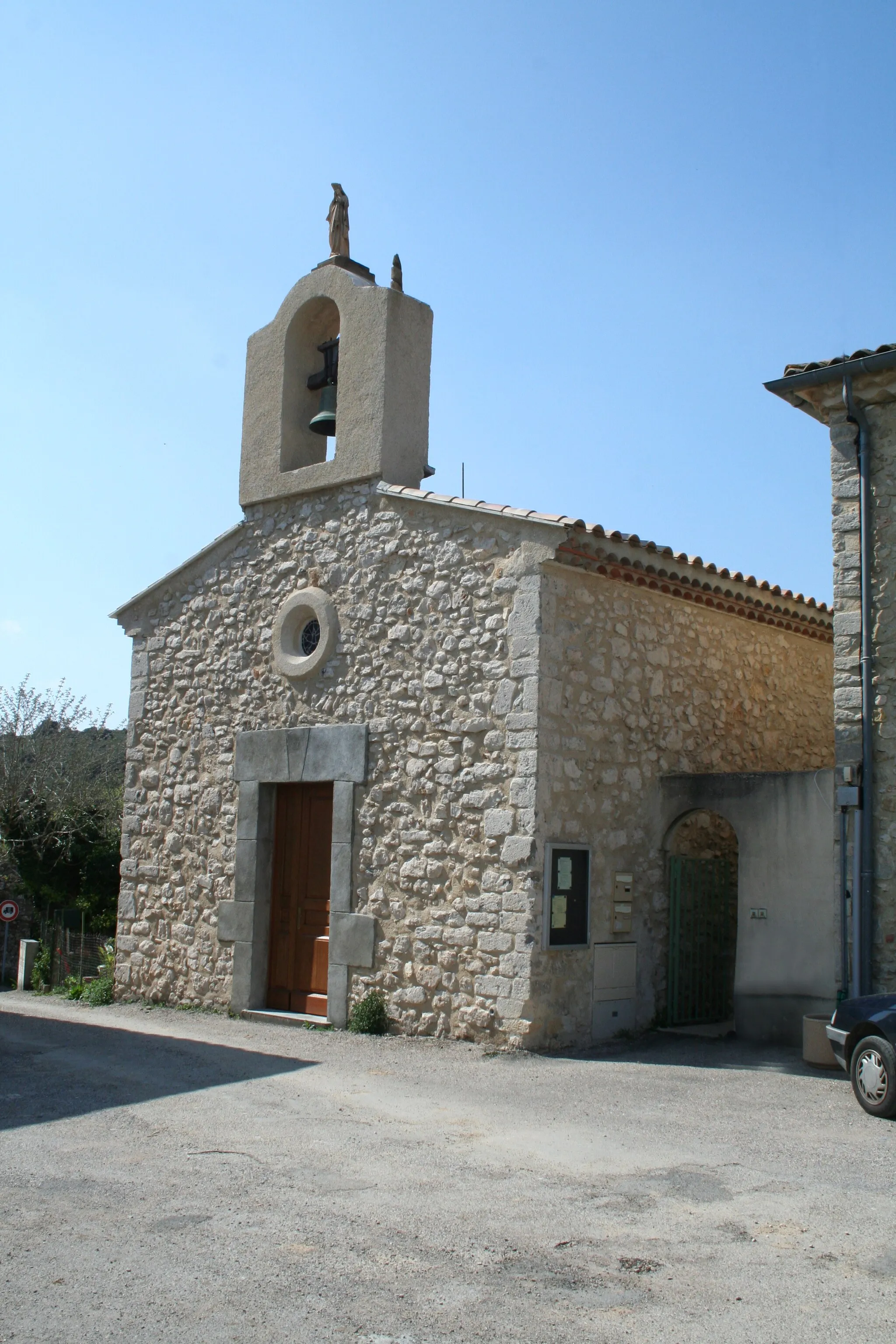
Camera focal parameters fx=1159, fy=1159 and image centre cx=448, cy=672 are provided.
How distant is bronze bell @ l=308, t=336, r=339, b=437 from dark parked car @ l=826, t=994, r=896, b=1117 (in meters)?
6.48

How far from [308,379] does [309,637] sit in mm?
2503

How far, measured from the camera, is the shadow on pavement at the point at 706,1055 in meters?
7.86

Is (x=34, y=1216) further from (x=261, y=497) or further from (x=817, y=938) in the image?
(x=261, y=497)

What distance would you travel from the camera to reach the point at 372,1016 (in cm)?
906

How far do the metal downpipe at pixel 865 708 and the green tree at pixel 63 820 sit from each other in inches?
406

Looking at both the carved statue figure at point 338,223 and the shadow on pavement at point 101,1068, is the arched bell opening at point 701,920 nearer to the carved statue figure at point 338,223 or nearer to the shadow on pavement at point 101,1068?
the shadow on pavement at point 101,1068

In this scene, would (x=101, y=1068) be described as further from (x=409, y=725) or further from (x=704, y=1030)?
(x=704, y=1030)

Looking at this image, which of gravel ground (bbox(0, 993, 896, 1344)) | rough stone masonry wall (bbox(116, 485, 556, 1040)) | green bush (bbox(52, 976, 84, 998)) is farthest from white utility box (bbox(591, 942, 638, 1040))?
green bush (bbox(52, 976, 84, 998))

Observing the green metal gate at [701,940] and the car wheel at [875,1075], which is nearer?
the car wheel at [875,1075]

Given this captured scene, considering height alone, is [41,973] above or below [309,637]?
below

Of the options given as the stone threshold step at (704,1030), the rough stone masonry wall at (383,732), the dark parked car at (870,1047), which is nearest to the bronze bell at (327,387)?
the rough stone masonry wall at (383,732)

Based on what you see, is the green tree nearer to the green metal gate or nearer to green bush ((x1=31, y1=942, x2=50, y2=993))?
green bush ((x1=31, y1=942, x2=50, y2=993))

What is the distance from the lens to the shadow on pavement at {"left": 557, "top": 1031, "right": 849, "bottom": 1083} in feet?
25.8

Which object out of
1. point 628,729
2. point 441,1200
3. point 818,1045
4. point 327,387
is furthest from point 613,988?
point 327,387
